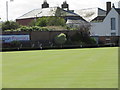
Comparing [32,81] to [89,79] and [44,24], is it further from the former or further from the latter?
[44,24]

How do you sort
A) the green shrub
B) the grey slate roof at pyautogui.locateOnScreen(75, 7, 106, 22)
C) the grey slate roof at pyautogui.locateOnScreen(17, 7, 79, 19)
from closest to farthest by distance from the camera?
the green shrub
the grey slate roof at pyautogui.locateOnScreen(17, 7, 79, 19)
the grey slate roof at pyautogui.locateOnScreen(75, 7, 106, 22)

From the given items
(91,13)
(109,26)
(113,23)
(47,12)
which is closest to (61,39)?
(109,26)

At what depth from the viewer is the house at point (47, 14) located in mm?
91438

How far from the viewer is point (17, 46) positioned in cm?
5141

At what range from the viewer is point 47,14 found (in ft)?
310

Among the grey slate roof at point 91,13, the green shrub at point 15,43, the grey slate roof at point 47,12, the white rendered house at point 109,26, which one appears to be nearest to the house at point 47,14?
the grey slate roof at point 47,12

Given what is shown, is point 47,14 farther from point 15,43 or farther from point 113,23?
point 15,43

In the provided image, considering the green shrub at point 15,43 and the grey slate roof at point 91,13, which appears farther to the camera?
the grey slate roof at point 91,13

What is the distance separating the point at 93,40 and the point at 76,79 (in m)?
47.1

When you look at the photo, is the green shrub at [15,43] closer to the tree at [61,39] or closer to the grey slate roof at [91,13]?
the tree at [61,39]

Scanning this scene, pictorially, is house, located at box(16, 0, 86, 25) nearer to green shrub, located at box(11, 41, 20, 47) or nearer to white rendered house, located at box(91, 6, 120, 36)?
white rendered house, located at box(91, 6, 120, 36)

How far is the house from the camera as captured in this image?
300 feet

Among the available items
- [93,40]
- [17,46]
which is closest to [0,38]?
[17,46]

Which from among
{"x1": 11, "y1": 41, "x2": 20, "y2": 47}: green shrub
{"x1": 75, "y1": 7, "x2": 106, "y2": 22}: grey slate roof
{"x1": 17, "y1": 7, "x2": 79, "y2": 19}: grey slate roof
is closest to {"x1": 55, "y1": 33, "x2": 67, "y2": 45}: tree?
{"x1": 11, "y1": 41, "x2": 20, "y2": 47}: green shrub
